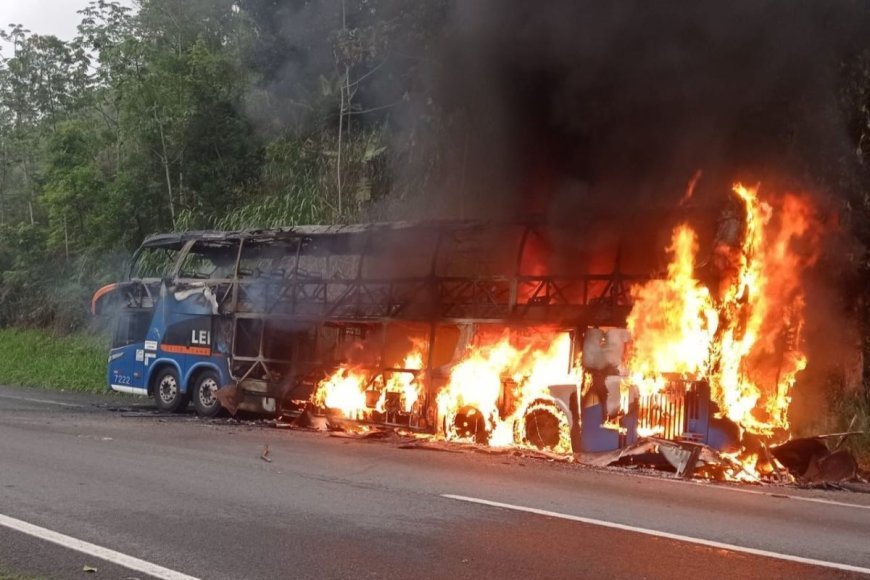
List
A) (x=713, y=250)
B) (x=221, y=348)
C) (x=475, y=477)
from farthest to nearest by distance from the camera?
(x=221, y=348), (x=713, y=250), (x=475, y=477)

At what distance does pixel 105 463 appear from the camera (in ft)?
28.6

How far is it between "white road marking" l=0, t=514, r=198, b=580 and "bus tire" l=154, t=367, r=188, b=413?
9182 mm

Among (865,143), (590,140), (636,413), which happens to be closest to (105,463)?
(636,413)

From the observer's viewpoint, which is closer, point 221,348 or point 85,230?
point 221,348

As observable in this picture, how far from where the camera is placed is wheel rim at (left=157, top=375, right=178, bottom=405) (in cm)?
1538

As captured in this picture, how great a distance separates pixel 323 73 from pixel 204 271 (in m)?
8.65

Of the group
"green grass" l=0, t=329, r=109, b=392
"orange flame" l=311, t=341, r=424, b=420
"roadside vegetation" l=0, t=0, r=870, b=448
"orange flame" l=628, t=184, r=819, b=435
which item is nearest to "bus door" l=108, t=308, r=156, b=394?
"orange flame" l=311, t=341, r=424, b=420

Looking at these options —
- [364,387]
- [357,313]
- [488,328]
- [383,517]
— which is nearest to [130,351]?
[357,313]

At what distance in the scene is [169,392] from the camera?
1547 cm

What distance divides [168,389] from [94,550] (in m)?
10.5

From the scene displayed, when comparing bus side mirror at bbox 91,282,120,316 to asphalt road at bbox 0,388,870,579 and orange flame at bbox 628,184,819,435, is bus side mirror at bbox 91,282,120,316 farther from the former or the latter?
orange flame at bbox 628,184,819,435

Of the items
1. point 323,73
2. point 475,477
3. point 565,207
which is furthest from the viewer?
point 323,73

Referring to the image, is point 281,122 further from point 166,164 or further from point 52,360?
point 52,360

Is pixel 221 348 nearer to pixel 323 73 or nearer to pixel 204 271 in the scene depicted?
→ pixel 204 271
